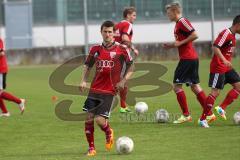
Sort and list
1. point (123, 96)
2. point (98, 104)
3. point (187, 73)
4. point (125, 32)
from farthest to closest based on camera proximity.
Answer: point (125, 32) < point (123, 96) < point (187, 73) < point (98, 104)

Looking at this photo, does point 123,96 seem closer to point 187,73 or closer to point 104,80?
point 187,73

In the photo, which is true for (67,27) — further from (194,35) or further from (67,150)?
(67,150)

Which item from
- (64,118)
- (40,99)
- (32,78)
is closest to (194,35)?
(64,118)

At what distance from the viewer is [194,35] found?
14.7 meters

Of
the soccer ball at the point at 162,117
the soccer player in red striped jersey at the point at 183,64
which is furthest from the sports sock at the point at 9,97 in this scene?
the soccer player in red striped jersey at the point at 183,64

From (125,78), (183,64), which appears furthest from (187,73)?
(125,78)

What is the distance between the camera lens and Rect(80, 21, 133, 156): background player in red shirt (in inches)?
464

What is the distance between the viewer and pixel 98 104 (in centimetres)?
1186

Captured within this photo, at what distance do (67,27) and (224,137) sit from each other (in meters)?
26.9

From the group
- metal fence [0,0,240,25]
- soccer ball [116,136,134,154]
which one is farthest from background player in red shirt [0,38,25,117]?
metal fence [0,0,240,25]

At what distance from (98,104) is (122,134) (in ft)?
6.82

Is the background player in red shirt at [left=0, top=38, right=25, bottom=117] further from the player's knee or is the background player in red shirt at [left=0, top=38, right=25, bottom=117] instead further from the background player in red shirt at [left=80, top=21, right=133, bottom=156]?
the player's knee

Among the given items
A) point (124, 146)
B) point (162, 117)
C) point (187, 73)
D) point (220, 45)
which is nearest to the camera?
point (124, 146)

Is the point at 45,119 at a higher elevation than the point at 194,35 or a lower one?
lower
